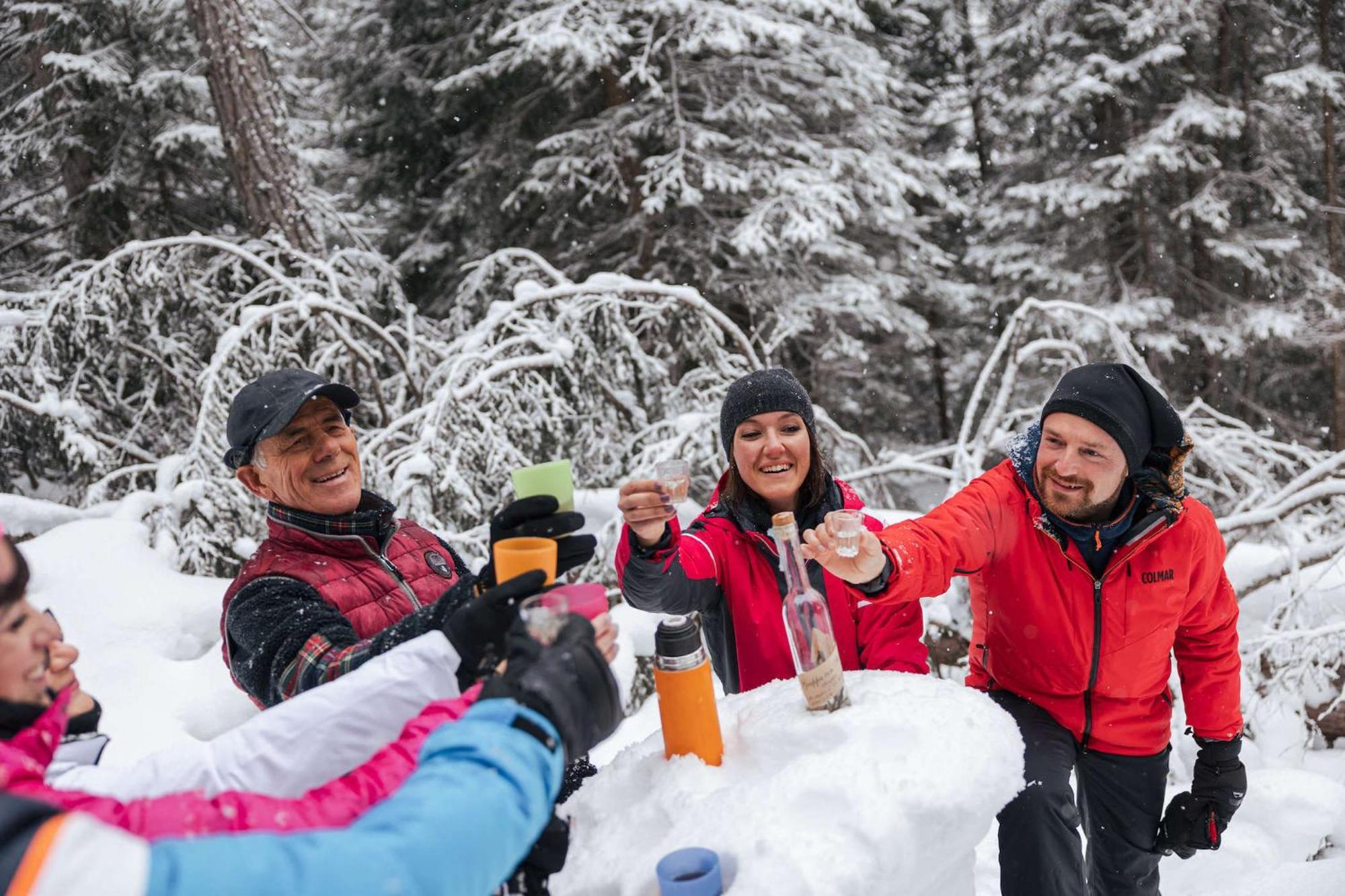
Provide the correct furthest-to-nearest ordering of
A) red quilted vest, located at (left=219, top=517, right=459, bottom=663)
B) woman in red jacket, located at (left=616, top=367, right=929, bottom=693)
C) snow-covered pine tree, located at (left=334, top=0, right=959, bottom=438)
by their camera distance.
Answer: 1. snow-covered pine tree, located at (left=334, top=0, right=959, bottom=438)
2. woman in red jacket, located at (left=616, top=367, right=929, bottom=693)
3. red quilted vest, located at (left=219, top=517, right=459, bottom=663)

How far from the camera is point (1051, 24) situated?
13141 millimetres

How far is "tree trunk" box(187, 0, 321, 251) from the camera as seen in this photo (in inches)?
236

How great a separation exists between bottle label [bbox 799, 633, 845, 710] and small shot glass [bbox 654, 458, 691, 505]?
1.90 ft

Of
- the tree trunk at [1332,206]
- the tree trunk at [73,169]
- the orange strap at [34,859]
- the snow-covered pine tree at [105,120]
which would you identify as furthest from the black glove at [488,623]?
the tree trunk at [1332,206]

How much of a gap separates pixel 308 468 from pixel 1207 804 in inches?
113

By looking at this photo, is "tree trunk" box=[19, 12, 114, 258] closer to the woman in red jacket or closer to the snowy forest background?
the snowy forest background

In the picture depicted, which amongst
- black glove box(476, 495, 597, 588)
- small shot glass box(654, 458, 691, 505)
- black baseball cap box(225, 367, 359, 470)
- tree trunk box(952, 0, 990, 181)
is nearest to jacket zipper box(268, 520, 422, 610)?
black baseball cap box(225, 367, 359, 470)

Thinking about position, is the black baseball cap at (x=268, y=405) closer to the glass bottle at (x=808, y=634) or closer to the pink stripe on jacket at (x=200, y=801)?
the pink stripe on jacket at (x=200, y=801)

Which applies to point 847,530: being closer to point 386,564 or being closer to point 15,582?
point 386,564

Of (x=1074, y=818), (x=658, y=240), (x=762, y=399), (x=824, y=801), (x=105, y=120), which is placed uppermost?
(x=105, y=120)

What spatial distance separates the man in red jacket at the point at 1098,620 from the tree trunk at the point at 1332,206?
11714 mm

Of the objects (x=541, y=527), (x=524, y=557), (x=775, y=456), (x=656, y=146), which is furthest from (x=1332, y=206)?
(x=524, y=557)

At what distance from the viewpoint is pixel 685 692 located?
5.36 feet

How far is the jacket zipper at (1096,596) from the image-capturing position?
2.35 meters
